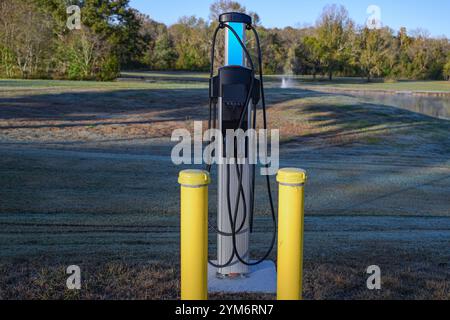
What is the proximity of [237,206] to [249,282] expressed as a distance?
A: 750mm

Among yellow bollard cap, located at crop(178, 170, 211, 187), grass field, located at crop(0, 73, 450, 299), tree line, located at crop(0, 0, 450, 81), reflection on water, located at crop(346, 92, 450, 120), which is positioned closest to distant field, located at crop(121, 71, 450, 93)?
tree line, located at crop(0, 0, 450, 81)

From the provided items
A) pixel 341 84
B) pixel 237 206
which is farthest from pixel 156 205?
pixel 341 84

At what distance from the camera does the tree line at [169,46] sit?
4119 centimetres

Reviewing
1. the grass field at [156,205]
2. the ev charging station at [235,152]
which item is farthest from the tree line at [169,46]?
the ev charging station at [235,152]

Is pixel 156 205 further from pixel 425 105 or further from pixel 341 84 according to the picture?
pixel 341 84

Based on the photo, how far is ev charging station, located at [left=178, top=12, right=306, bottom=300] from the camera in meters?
3.76

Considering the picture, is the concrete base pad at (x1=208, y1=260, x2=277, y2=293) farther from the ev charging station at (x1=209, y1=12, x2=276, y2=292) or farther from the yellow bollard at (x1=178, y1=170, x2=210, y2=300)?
the yellow bollard at (x1=178, y1=170, x2=210, y2=300)

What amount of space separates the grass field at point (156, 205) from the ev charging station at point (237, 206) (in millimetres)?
370

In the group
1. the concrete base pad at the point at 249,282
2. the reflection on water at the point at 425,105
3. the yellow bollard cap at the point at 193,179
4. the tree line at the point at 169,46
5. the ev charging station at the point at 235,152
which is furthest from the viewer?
the tree line at the point at 169,46

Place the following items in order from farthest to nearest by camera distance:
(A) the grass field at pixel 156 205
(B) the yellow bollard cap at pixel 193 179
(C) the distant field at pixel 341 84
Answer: (C) the distant field at pixel 341 84 < (A) the grass field at pixel 156 205 < (B) the yellow bollard cap at pixel 193 179

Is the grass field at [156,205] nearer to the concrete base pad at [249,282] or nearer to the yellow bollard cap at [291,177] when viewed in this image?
the concrete base pad at [249,282]

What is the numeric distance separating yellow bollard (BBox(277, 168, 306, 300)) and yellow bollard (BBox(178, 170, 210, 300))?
0.56 metres

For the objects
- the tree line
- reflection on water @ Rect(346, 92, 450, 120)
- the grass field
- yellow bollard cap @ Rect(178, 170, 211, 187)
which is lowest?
the grass field

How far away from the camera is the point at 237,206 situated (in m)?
4.48
